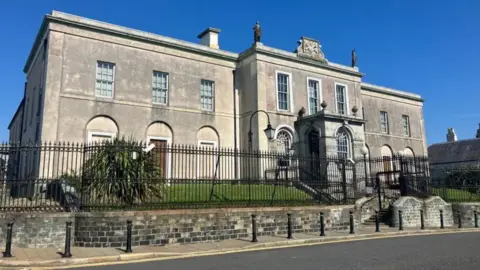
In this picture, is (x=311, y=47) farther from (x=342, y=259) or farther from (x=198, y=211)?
(x=342, y=259)

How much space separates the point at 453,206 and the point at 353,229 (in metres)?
9.10

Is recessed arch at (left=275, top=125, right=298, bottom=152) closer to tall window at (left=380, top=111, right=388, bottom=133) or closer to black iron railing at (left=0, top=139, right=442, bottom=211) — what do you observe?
black iron railing at (left=0, top=139, right=442, bottom=211)

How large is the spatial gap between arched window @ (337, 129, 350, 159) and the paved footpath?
1067 cm

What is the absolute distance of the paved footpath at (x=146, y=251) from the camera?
968 cm

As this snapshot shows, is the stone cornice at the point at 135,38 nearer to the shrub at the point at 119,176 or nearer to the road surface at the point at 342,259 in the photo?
the shrub at the point at 119,176

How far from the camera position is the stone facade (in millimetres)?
11734

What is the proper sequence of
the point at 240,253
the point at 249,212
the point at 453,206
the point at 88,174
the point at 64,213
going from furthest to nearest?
1. the point at 453,206
2. the point at 249,212
3. the point at 88,174
4. the point at 64,213
5. the point at 240,253

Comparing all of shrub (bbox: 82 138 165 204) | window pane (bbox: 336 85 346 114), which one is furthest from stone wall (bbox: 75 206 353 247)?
window pane (bbox: 336 85 346 114)

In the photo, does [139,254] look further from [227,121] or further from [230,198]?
[227,121]

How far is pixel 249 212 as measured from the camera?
47.6ft

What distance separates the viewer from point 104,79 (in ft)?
71.5

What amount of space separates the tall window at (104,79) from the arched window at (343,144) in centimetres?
1393

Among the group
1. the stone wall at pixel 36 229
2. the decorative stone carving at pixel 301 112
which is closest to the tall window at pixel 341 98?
the decorative stone carving at pixel 301 112

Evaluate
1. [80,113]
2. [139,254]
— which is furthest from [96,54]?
[139,254]
